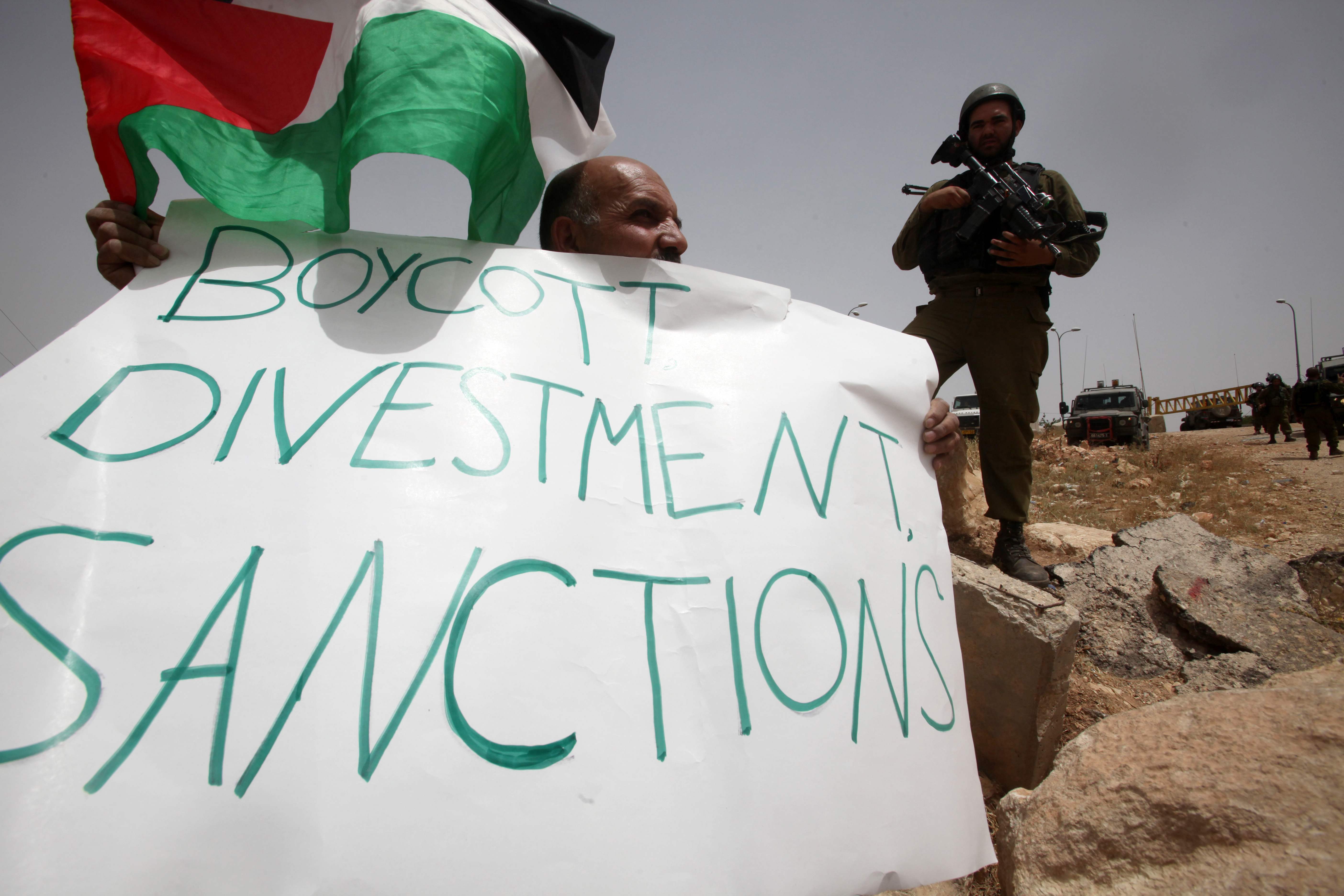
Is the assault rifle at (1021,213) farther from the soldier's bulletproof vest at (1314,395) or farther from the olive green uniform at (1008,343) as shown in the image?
the soldier's bulletproof vest at (1314,395)

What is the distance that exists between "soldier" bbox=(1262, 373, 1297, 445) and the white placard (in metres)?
19.6

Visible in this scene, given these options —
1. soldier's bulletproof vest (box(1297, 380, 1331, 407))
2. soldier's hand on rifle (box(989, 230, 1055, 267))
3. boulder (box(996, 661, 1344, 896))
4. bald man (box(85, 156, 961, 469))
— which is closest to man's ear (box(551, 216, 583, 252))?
bald man (box(85, 156, 961, 469))

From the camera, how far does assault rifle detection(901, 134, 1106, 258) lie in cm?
221

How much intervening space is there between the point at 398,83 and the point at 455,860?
1225 mm

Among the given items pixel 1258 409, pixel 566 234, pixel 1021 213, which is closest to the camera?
pixel 566 234

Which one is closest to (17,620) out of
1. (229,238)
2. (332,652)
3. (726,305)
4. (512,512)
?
(332,652)

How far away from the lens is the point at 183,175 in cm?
108

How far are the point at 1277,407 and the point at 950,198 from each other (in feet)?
61.4

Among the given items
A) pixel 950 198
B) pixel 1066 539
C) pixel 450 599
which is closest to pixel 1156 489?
pixel 1066 539

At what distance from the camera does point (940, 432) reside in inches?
54.2

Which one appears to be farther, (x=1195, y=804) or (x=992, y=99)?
(x=992, y=99)

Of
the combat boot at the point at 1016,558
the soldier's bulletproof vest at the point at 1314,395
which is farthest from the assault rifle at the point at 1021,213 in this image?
the soldier's bulletproof vest at the point at 1314,395

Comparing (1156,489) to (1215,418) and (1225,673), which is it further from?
(1215,418)

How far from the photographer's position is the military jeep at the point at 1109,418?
48.5ft
